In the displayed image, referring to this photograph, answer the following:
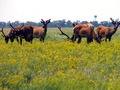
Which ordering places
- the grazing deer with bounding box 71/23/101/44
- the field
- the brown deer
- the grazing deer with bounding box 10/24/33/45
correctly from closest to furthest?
the field → the grazing deer with bounding box 71/23/101/44 → the grazing deer with bounding box 10/24/33/45 → the brown deer

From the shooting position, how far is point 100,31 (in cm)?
2369

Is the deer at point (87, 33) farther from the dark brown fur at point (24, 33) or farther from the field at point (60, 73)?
the field at point (60, 73)

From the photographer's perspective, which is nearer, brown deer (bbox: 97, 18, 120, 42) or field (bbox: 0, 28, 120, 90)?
field (bbox: 0, 28, 120, 90)

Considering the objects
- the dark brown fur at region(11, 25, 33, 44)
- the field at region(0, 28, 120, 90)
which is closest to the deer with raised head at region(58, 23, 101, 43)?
the dark brown fur at region(11, 25, 33, 44)

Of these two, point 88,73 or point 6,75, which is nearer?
point 6,75

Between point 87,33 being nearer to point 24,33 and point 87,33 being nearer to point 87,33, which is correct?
point 87,33

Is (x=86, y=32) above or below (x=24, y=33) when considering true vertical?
above

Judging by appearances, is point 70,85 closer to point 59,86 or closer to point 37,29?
point 59,86

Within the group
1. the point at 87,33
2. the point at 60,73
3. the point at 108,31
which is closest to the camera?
A: the point at 60,73

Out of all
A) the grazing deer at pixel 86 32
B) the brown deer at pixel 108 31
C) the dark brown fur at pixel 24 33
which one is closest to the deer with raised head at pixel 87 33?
the grazing deer at pixel 86 32

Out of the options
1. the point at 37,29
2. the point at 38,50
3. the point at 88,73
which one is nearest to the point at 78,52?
the point at 38,50

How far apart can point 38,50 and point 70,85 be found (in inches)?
296

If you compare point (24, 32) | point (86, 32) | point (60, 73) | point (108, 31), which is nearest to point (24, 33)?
point (24, 32)

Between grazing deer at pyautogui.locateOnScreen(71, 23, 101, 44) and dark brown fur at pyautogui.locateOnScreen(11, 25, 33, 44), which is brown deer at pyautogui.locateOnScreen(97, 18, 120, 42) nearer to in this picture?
grazing deer at pyautogui.locateOnScreen(71, 23, 101, 44)
